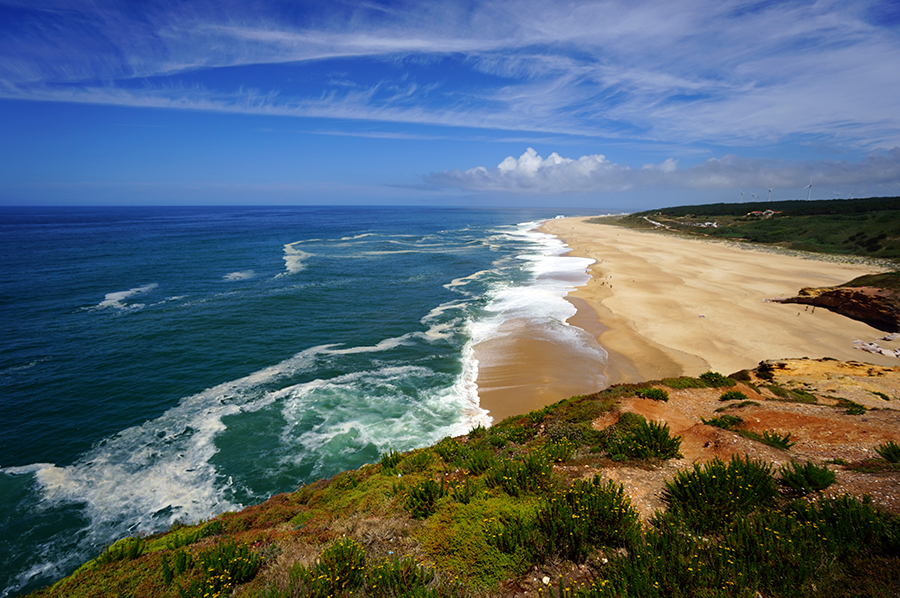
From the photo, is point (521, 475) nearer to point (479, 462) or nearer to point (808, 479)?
point (479, 462)

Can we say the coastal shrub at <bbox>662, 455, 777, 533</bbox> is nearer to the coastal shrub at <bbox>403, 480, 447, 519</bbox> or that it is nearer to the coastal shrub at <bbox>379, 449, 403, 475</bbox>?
the coastal shrub at <bbox>403, 480, 447, 519</bbox>

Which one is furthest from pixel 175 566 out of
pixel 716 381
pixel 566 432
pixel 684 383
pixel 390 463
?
pixel 716 381

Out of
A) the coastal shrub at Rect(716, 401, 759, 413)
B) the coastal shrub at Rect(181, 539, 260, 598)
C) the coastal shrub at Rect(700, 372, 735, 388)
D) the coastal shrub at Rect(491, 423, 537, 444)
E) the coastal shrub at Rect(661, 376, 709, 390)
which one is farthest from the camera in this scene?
the coastal shrub at Rect(700, 372, 735, 388)

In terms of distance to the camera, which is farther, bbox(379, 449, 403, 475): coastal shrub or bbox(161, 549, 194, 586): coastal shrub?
bbox(379, 449, 403, 475): coastal shrub

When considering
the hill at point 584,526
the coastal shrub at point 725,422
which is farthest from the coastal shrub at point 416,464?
the coastal shrub at point 725,422

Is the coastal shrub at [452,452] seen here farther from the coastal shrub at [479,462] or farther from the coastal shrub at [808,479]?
the coastal shrub at [808,479]

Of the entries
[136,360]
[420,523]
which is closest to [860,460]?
[420,523]

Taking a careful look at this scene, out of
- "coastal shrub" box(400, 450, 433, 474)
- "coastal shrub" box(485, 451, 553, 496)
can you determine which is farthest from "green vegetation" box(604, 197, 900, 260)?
"coastal shrub" box(400, 450, 433, 474)
